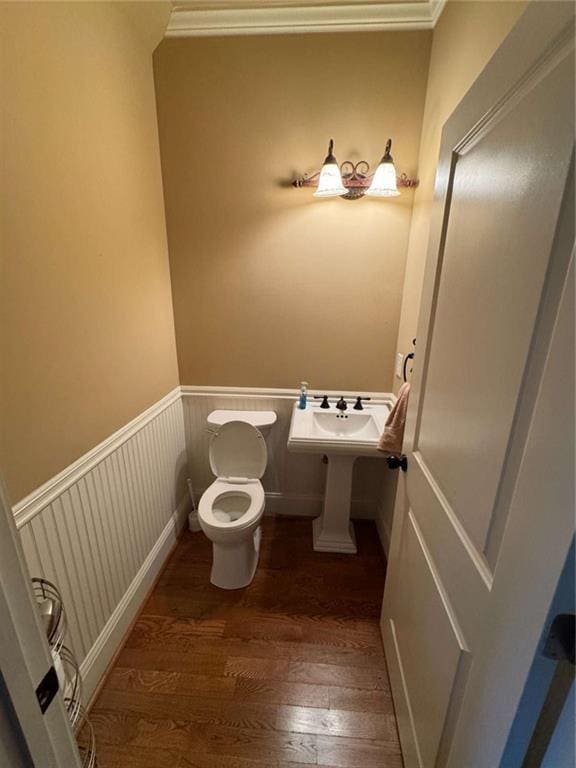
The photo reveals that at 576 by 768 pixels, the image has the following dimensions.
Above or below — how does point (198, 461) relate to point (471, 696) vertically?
below

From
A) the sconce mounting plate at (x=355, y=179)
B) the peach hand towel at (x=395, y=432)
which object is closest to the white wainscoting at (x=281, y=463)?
the peach hand towel at (x=395, y=432)

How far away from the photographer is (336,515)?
1.98 m

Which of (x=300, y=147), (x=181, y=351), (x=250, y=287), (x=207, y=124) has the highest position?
(x=207, y=124)

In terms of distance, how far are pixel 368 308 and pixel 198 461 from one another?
149cm

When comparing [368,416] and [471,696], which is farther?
[368,416]

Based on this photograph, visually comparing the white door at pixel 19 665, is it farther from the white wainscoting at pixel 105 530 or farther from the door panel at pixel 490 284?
the door panel at pixel 490 284

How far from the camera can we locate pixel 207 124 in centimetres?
166

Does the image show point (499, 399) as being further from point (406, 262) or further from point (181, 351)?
point (181, 351)

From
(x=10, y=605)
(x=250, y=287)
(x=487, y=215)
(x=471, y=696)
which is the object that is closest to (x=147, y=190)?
(x=250, y=287)

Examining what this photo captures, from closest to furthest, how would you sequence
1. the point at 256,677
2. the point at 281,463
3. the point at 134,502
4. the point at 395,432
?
the point at 256,677 → the point at 395,432 → the point at 134,502 → the point at 281,463

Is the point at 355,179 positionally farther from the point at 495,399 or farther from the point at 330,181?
the point at 495,399

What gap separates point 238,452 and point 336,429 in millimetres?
606

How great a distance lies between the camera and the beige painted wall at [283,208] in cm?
155

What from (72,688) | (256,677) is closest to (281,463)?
(256,677)
